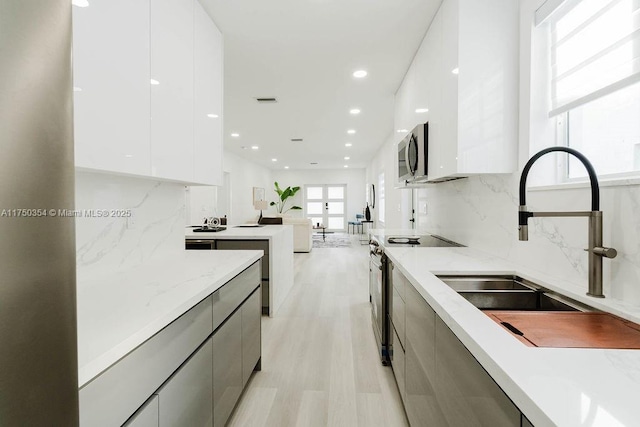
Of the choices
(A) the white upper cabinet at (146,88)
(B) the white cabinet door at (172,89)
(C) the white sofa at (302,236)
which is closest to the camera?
(A) the white upper cabinet at (146,88)

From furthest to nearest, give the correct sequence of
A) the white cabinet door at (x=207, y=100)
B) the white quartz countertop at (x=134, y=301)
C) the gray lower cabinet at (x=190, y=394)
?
the white cabinet door at (x=207, y=100), the gray lower cabinet at (x=190, y=394), the white quartz countertop at (x=134, y=301)

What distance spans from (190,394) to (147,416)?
0.91ft

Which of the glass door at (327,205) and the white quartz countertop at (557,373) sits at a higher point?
the glass door at (327,205)

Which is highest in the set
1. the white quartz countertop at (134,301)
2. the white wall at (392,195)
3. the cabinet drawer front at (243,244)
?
the white wall at (392,195)

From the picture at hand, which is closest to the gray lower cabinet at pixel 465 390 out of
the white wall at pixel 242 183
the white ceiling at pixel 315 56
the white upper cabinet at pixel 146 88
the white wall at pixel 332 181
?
the white upper cabinet at pixel 146 88

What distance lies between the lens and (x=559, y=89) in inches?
59.3

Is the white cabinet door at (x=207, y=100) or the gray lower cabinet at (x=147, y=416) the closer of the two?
the gray lower cabinet at (x=147, y=416)

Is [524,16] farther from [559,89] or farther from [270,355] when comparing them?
[270,355]

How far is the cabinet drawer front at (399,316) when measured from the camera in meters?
1.73

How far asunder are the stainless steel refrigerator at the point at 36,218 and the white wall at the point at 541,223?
1.39 metres

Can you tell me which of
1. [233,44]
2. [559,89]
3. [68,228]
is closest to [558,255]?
[559,89]

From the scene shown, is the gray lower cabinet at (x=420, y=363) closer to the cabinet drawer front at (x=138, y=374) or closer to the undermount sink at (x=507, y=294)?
the undermount sink at (x=507, y=294)

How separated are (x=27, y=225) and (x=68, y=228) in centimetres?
7

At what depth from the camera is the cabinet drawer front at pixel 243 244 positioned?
10.9ft
